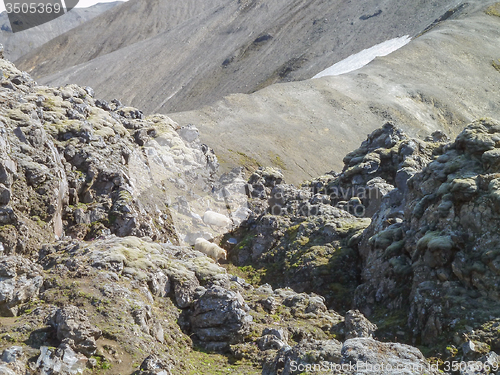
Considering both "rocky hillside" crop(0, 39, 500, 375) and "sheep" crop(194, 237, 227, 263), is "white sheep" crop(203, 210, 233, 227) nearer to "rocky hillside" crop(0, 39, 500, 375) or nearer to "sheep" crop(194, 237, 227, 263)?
"rocky hillside" crop(0, 39, 500, 375)

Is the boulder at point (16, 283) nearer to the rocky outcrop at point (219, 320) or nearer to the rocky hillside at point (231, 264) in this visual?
the rocky hillside at point (231, 264)

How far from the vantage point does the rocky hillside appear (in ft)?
53.2

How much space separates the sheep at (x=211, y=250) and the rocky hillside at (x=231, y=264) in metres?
0.95

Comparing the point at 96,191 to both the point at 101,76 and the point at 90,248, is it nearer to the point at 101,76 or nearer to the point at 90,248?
the point at 90,248

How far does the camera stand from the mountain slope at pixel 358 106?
69.4m

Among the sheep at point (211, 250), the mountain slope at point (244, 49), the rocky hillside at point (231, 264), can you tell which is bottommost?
the mountain slope at point (244, 49)

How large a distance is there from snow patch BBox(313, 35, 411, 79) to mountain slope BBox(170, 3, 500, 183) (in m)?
9.19

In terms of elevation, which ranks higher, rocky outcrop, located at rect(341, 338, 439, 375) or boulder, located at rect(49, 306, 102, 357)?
boulder, located at rect(49, 306, 102, 357)

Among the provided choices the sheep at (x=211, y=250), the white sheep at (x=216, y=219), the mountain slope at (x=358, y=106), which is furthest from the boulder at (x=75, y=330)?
the mountain slope at (x=358, y=106)

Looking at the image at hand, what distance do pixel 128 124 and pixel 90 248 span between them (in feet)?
93.3

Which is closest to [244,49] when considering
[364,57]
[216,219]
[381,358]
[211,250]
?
[364,57]

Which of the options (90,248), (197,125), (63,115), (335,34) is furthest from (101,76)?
(90,248)

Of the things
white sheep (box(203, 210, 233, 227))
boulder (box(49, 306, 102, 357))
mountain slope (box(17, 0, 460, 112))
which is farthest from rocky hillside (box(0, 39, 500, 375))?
mountain slope (box(17, 0, 460, 112))

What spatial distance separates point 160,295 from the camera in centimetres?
2127
